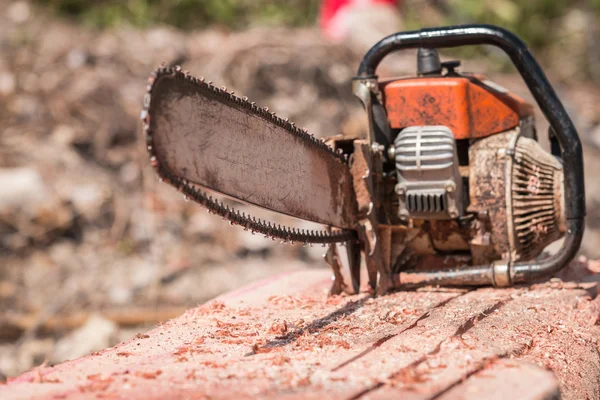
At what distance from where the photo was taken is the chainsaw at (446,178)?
2.86 m

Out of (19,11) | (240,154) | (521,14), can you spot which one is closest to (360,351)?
(240,154)

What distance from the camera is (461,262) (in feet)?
10.4

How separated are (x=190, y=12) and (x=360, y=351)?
308 inches

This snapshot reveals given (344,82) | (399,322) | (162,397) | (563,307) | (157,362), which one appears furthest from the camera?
(344,82)

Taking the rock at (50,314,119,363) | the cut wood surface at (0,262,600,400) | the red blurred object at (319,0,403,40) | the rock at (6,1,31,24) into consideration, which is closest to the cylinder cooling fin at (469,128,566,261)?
the cut wood surface at (0,262,600,400)

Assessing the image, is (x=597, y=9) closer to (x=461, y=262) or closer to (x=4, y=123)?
(x=4, y=123)

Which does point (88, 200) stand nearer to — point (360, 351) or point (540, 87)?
point (540, 87)

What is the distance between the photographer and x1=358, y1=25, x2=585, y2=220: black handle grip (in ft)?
9.37

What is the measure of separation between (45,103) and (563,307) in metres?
5.54

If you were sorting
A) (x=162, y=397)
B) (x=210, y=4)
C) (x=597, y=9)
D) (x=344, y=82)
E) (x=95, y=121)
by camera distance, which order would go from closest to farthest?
(x=162, y=397) < (x=95, y=121) < (x=344, y=82) < (x=210, y=4) < (x=597, y=9)

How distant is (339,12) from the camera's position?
8.29m

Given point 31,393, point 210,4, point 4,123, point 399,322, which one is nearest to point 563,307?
point 399,322

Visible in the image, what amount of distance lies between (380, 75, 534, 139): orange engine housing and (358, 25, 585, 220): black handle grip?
15 centimetres

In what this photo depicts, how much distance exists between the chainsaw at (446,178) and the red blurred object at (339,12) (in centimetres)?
510
